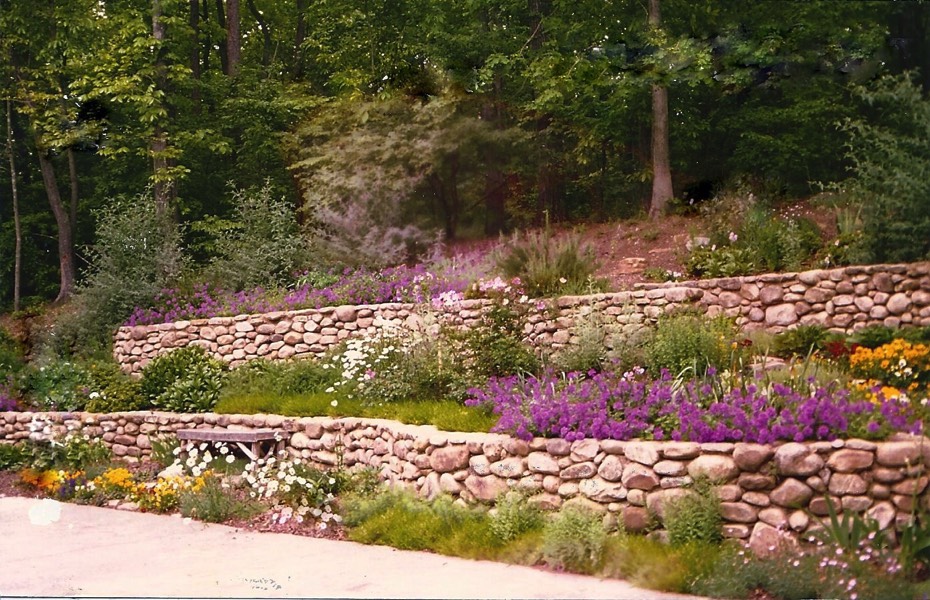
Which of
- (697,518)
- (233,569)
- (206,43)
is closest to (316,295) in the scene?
(206,43)

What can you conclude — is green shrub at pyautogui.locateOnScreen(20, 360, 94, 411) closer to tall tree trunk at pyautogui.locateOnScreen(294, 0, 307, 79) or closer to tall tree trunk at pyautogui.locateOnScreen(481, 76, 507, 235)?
tall tree trunk at pyautogui.locateOnScreen(294, 0, 307, 79)

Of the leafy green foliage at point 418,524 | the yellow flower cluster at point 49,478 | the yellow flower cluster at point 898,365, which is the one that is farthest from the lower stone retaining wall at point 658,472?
the yellow flower cluster at point 49,478

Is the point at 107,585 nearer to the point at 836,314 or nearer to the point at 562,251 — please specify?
the point at 562,251

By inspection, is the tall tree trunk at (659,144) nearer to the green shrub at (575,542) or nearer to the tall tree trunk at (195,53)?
the green shrub at (575,542)

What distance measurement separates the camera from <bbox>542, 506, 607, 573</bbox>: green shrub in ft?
22.5

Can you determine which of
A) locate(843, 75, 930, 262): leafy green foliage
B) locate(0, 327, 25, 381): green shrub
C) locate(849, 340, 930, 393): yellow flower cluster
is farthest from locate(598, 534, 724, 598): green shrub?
locate(0, 327, 25, 381): green shrub

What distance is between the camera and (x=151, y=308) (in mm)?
14016

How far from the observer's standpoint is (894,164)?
7.28 meters

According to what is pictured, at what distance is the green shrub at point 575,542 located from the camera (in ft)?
22.5

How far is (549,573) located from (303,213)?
826cm

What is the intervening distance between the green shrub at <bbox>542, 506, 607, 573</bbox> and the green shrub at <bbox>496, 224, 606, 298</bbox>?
416 cm

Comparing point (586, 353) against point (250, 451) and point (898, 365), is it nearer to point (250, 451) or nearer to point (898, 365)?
point (898, 365)

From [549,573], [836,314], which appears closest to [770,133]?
[836,314]

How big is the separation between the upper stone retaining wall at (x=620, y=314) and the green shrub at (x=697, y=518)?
7.18 ft
